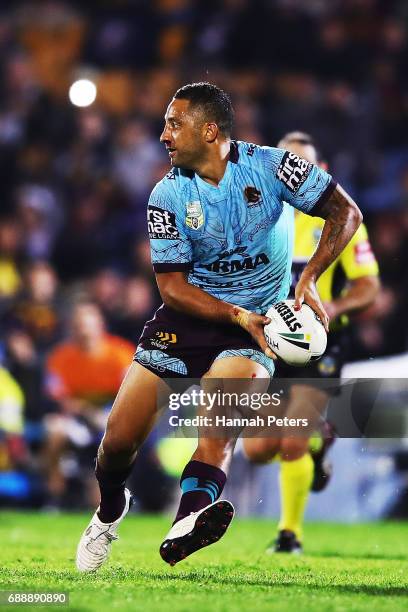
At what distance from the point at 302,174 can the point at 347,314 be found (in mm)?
1934

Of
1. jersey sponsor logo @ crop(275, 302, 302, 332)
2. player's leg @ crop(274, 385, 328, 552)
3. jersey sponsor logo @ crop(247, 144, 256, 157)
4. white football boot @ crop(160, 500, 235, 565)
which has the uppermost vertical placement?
jersey sponsor logo @ crop(247, 144, 256, 157)

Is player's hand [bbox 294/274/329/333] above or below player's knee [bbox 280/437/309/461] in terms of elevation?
above

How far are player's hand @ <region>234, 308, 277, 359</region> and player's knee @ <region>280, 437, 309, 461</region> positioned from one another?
2168mm

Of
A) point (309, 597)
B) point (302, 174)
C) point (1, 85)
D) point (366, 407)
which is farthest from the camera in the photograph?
point (1, 85)

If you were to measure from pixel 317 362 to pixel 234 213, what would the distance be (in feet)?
6.50

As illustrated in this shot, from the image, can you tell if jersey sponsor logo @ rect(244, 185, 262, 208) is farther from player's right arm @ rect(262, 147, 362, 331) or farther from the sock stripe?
the sock stripe

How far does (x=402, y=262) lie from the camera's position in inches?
428

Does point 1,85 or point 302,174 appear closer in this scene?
point 302,174

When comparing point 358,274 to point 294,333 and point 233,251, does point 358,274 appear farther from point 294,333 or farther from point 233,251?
point 294,333

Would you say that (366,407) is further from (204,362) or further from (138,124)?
(138,124)

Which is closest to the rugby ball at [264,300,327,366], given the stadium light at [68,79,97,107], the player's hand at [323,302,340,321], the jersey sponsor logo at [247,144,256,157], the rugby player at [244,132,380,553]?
the jersey sponsor logo at [247,144,256,157]

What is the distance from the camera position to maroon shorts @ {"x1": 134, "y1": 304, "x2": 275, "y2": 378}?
17.8ft

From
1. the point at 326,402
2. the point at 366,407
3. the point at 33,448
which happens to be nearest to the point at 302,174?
the point at 326,402

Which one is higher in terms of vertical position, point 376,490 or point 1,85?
point 1,85
